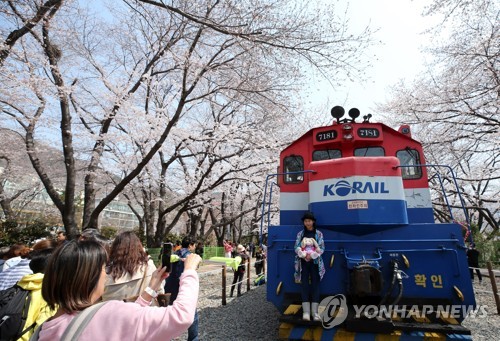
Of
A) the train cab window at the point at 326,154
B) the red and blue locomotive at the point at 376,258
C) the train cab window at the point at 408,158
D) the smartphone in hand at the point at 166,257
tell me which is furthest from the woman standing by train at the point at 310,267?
the train cab window at the point at 408,158

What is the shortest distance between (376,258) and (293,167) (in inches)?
90.6

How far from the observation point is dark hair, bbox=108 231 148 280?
104 inches

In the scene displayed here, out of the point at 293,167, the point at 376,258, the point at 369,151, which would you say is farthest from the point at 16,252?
the point at 369,151

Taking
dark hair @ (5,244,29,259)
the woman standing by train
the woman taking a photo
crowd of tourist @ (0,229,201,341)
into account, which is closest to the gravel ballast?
the woman standing by train

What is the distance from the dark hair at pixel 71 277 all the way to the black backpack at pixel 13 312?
109 centimetres

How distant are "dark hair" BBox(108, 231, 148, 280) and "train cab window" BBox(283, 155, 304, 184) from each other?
3173 mm

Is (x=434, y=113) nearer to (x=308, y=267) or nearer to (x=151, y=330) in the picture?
(x=308, y=267)

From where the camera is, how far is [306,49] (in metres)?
5.39

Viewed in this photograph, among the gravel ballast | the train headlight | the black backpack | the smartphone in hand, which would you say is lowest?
the gravel ballast

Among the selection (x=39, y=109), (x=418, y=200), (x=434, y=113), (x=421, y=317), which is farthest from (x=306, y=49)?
(x=39, y=109)

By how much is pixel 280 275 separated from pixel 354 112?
3158 millimetres

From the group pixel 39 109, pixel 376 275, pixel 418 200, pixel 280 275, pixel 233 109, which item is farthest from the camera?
pixel 233 109

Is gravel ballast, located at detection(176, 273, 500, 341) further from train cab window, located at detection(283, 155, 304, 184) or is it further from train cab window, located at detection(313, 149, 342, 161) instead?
train cab window, located at detection(313, 149, 342, 161)

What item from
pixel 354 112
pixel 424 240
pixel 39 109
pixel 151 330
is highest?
pixel 39 109
